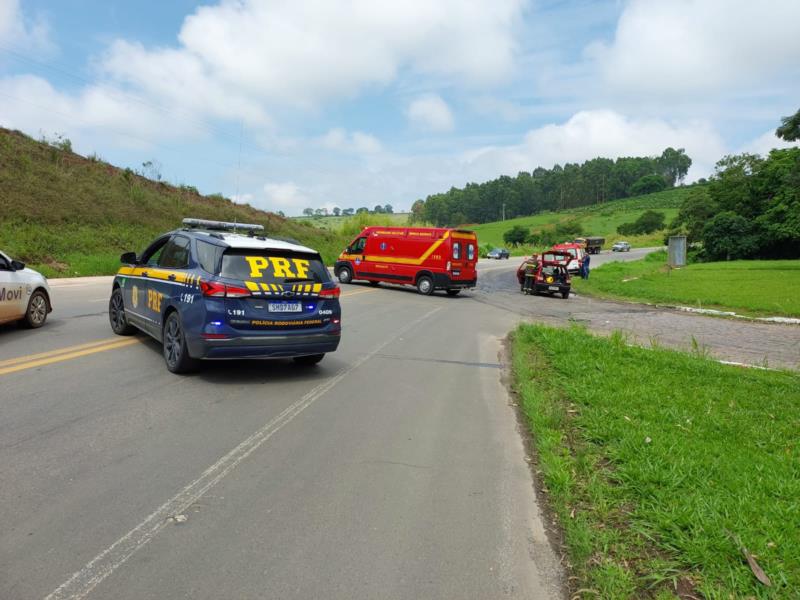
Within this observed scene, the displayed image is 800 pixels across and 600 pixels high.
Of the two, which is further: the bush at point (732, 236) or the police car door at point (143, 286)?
the bush at point (732, 236)

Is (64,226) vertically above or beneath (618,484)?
above

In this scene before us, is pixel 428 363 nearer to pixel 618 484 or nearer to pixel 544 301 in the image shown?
pixel 618 484

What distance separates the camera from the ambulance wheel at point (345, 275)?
994 inches

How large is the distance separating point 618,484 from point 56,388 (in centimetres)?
559

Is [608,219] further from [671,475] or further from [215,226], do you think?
[671,475]

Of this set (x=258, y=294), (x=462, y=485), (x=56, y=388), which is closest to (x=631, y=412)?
(x=462, y=485)

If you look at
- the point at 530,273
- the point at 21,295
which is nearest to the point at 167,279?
the point at 21,295

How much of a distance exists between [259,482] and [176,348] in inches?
136

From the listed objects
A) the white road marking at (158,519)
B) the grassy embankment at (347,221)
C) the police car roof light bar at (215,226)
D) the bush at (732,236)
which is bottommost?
the white road marking at (158,519)

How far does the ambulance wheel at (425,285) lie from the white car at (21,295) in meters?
14.5

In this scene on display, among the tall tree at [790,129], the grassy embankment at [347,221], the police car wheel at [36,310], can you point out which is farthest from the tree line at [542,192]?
the police car wheel at [36,310]

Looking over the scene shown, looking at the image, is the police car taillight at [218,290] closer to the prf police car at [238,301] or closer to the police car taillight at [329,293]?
the prf police car at [238,301]

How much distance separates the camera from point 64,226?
26.9m

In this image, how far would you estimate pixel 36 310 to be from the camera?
962 centimetres
